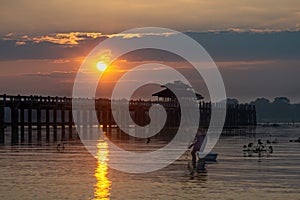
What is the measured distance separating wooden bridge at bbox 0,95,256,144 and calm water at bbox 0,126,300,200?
2839cm

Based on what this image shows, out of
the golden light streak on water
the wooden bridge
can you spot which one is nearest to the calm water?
the golden light streak on water

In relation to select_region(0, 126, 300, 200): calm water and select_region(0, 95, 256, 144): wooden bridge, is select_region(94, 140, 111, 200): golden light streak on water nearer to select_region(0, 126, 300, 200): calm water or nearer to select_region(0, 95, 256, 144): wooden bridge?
select_region(0, 126, 300, 200): calm water

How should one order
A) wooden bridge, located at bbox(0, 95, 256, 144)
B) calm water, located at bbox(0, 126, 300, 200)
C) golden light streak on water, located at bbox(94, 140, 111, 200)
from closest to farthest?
1. golden light streak on water, located at bbox(94, 140, 111, 200)
2. calm water, located at bbox(0, 126, 300, 200)
3. wooden bridge, located at bbox(0, 95, 256, 144)

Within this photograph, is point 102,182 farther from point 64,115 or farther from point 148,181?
point 64,115

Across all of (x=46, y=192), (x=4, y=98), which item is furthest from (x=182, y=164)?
(x=4, y=98)

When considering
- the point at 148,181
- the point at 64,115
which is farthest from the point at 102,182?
the point at 64,115

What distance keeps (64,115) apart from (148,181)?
206 ft

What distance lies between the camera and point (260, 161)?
3706 cm

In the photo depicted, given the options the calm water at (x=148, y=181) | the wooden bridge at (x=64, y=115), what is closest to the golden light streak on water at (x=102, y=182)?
the calm water at (x=148, y=181)

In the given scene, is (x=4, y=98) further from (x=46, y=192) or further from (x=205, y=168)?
(x=46, y=192)

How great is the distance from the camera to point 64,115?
8875 centimetres

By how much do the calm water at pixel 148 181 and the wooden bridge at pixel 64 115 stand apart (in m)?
28.4

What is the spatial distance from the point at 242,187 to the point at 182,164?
32.5 feet

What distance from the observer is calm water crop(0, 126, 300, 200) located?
2342cm
